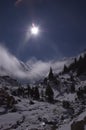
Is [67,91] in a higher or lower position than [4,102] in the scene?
higher

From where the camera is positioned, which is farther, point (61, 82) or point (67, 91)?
point (61, 82)

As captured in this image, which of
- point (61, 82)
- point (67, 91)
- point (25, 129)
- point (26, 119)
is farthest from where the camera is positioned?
point (61, 82)

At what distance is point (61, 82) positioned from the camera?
187 metres

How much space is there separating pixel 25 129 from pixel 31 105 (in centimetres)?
5205

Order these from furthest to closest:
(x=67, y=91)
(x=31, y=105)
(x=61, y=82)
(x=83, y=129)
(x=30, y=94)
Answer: (x=61, y=82), (x=67, y=91), (x=30, y=94), (x=31, y=105), (x=83, y=129)

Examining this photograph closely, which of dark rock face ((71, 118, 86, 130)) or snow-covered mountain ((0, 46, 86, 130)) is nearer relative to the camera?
dark rock face ((71, 118, 86, 130))

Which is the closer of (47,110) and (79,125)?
(79,125)

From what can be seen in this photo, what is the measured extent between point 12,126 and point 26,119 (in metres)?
9.35

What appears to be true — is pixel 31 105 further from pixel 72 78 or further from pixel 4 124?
pixel 72 78

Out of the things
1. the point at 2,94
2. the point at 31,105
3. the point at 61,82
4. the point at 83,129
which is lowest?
the point at 83,129

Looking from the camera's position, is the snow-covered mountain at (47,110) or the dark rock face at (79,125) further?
the snow-covered mountain at (47,110)

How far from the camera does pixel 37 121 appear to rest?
77.9 meters

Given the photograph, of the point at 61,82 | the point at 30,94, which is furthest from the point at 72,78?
the point at 30,94

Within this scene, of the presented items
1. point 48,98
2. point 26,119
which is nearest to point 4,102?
point 48,98
